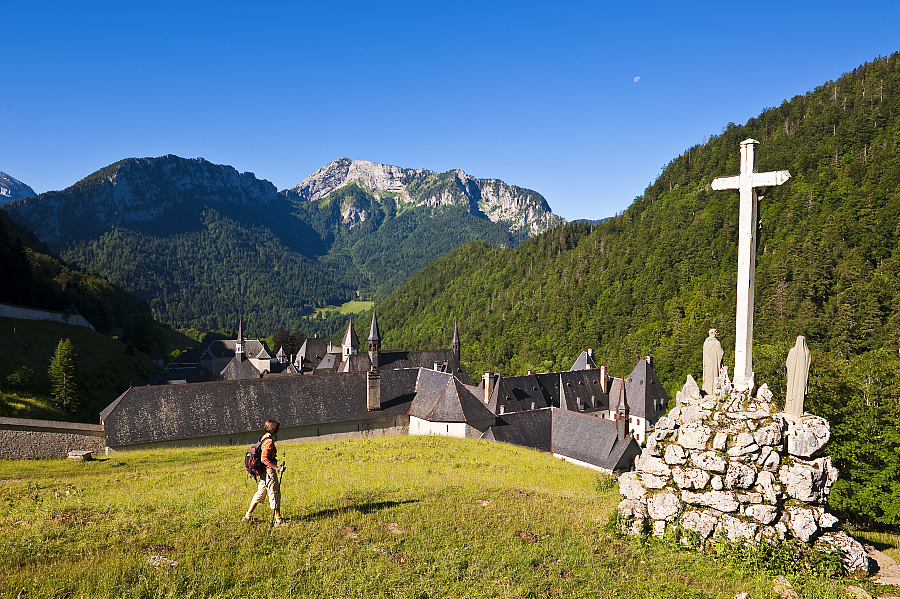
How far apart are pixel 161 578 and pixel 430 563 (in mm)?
4799

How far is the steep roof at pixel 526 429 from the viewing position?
1718 inches

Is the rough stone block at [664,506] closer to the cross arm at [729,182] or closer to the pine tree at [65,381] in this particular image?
the cross arm at [729,182]

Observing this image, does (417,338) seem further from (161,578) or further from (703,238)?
(161,578)

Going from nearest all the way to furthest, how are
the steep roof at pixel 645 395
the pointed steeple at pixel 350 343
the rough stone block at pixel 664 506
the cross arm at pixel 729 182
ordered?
1. the rough stone block at pixel 664 506
2. the cross arm at pixel 729 182
3. the steep roof at pixel 645 395
4. the pointed steeple at pixel 350 343

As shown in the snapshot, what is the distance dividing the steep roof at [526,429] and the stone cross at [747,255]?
31.0 m

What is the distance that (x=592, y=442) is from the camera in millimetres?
44344

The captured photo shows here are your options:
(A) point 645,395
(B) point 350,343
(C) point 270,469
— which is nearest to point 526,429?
(A) point 645,395

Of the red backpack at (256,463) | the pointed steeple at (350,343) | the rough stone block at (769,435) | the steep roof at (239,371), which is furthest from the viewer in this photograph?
the pointed steeple at (350,343)

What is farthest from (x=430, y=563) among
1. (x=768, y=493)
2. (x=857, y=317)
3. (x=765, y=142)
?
(x=765, y=142)

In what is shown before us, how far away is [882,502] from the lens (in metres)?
21.3

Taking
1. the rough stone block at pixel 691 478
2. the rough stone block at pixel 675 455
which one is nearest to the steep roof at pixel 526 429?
the rough stone block at pixel 675 455

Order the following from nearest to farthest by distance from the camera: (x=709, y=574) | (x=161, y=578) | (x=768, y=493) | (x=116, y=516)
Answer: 1. (x=161, y=578)
2. (x=709, y=574)
3. (x=768, y=493)
4. (x=116, y=516)

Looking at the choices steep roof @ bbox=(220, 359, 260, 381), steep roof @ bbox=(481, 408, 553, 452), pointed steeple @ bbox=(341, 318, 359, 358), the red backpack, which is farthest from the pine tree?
the red backpack

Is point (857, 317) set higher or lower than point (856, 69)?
lower
